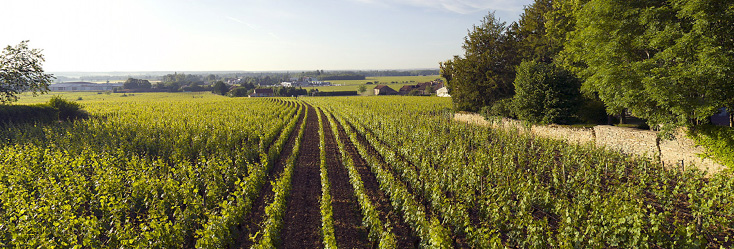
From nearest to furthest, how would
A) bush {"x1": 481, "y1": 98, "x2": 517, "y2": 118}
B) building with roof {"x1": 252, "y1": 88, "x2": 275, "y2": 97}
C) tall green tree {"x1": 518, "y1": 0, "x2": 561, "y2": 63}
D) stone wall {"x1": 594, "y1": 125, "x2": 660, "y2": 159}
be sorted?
stone wall {"x1": 594, "y1": 125, "x2": 660, "y2": 159} < bush {"x1": 481, "y1": 98, "x2": 517, "y2": 118} < tall green tree {"x1": 518, "y1": 0, "x2": 561, "y2": 63} < building with roof {"x1": 252, "y1": 88, "x2": 275, "y2": 97}

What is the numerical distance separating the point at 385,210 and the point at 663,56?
13.9m

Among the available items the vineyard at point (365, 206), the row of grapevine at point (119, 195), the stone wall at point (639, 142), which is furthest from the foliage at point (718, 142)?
the row of grapevine at point (119, 195)

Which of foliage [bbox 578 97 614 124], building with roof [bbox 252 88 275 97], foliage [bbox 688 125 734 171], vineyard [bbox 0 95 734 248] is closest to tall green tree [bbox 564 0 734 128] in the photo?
foliage [bbox 688 125 734 171]

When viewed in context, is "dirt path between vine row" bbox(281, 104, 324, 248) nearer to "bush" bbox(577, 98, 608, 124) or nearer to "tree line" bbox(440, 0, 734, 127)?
"tree line" bbox(440, 0, 734, 127)

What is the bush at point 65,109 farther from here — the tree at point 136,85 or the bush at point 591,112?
the tree at point 136,85

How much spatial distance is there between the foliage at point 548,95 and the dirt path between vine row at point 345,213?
15.4m

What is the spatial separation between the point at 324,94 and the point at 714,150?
95.3 m

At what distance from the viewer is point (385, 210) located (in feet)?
38.6

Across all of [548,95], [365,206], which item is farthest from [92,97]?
[548,95]

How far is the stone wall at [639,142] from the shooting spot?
1441cm

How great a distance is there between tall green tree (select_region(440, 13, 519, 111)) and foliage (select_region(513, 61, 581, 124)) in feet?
18.4

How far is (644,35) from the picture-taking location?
15.3m

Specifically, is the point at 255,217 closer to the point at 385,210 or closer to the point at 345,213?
the point at 345,213

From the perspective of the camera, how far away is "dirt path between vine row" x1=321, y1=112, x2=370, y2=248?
32.3ft
